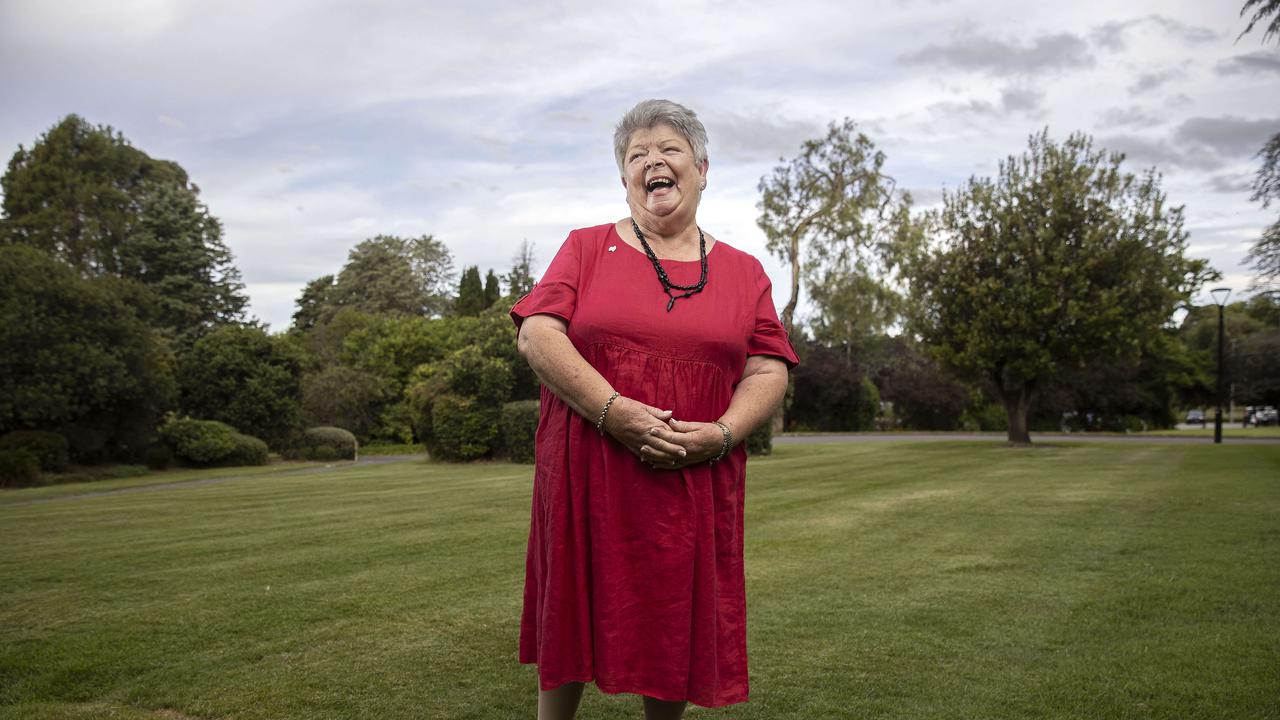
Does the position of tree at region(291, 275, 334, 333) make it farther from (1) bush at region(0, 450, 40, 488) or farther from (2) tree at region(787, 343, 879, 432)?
(1) bush at region(0, 450, 40, 488)

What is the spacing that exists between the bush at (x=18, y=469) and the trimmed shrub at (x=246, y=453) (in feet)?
18.5

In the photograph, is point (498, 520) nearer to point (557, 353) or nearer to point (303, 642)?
point (303, 642)

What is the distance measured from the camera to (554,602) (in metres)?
2.55

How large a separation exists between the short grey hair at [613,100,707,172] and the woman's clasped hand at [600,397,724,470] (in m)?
0.91

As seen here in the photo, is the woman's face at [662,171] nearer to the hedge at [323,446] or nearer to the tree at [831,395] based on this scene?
the hedge at [323,446]

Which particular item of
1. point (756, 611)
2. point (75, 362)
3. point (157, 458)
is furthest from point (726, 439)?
point (157, 458)

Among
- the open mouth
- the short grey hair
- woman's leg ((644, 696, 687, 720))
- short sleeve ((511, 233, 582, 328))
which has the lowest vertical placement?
woman's leg ((644, 696, 687, 720))

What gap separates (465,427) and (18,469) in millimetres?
9166

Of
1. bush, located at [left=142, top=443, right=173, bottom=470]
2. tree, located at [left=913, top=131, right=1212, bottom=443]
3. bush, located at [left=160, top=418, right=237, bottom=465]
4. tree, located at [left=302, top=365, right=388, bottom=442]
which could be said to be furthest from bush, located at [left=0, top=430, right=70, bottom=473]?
tree, located at [left=913, top=131, right=1212, bottom=443]

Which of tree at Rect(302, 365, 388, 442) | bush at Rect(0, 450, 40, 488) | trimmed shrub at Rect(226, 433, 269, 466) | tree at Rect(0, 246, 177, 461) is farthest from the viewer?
tree at Rect(302, 365, 388, 442)

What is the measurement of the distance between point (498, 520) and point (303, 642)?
484 centimetres

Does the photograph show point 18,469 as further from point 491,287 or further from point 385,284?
point 385,284

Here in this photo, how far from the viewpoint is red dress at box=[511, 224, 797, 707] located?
99.4 inches

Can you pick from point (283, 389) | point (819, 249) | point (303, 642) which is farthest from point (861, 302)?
point (303, 642)
